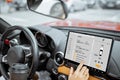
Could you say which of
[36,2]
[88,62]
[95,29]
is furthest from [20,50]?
[95,29]

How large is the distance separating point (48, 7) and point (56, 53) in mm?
822

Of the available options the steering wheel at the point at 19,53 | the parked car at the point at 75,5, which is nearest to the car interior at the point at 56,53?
the steering wheel at the point at 19,53

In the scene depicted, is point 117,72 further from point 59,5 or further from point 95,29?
point 59,5

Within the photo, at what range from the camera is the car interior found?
218 cm

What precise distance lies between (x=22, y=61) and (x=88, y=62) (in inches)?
29.0

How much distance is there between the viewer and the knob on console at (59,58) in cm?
257

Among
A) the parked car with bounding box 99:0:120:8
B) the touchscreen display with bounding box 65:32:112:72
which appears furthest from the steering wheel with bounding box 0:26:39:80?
the parked car with bounding box 99:0:120:8

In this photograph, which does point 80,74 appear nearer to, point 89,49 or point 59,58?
point 89,49

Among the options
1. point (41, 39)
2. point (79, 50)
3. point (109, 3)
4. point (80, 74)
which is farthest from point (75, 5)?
point (80, 74)

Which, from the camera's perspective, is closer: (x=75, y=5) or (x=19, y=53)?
(x=19, y=53)

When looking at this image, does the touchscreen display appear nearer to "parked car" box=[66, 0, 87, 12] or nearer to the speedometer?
the speedometer

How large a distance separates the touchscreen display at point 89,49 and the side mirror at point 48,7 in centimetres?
65

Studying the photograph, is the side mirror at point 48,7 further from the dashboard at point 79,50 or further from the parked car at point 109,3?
the parked car at point 109,3

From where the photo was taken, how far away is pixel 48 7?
3244mm
